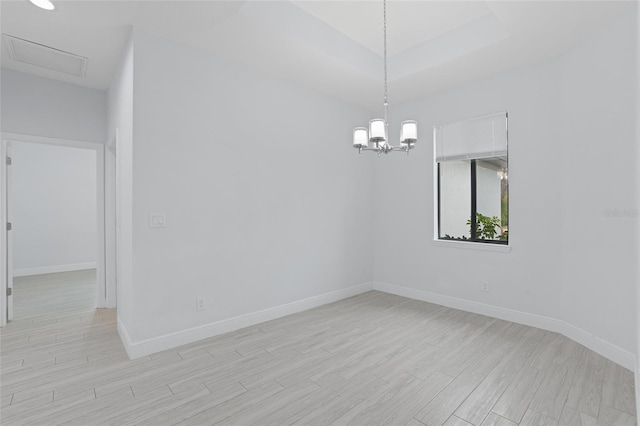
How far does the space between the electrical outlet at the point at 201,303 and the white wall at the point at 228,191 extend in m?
0.03

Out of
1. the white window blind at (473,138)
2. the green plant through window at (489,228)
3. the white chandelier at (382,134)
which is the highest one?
the white window blind at (473,138)

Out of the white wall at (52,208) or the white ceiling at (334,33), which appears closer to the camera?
the white ceiling at (334,33)

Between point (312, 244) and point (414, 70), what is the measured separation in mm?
2411

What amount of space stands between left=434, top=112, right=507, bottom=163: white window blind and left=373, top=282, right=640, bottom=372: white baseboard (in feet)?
5.90

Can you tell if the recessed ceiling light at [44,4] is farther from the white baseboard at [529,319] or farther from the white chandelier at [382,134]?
the white baseboard at [529,319]

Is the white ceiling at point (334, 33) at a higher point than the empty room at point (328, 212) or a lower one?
higher

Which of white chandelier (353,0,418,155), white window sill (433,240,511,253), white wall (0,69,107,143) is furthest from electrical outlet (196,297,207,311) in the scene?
white window sill (433,240,511,253)

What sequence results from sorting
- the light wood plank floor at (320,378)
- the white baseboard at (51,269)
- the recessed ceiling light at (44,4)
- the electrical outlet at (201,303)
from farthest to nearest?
the white baseboard at (51,269) → the electrical outlet at (201,303) → the recessed ceiling light at (44,4) → the light wood plank floor at (320,378)

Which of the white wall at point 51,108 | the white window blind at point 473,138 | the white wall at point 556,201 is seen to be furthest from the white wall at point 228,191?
the white wall at point 51,108

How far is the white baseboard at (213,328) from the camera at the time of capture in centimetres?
272

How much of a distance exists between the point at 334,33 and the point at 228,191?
198 centimetres

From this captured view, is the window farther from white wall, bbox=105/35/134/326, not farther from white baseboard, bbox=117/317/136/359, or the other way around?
white baseboard, bbox=117/317/136/359

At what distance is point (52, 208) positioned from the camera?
6.29 m

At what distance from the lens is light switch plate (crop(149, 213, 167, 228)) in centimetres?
278
